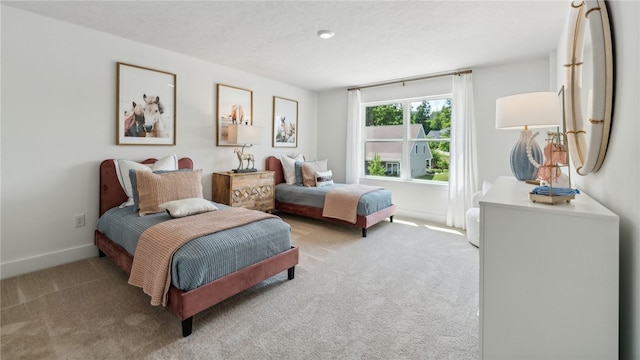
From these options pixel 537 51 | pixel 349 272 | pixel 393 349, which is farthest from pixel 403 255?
pixel 537 51

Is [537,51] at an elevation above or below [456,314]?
above

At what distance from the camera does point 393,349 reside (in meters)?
1.67

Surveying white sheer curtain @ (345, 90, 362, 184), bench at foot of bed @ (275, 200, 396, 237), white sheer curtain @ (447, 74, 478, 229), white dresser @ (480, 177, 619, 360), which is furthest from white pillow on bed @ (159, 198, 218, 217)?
Result: white sheer curtain @ (447, 74, 478, 229)

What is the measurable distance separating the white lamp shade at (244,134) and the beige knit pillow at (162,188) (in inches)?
44.3

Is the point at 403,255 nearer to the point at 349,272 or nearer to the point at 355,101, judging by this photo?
the point at 349,272

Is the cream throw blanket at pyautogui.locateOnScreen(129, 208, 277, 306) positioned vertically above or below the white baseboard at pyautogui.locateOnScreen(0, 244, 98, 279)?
above

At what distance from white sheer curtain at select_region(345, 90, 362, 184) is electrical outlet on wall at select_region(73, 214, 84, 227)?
4006mm

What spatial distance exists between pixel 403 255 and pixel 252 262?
1.75m

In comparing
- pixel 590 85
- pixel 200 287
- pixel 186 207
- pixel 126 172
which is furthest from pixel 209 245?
pixel 590 85

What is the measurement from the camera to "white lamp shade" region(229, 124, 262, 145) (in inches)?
156

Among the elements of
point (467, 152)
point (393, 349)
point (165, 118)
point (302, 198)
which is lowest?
point (393, 349)

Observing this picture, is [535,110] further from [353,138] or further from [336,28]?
[353,138]

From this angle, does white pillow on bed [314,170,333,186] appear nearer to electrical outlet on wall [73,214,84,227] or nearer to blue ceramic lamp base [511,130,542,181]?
blue ceramic lamp base [511,130,542,181]

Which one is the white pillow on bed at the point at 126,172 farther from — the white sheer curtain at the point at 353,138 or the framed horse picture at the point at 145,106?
the white sheer curtain at the point at 353,138
